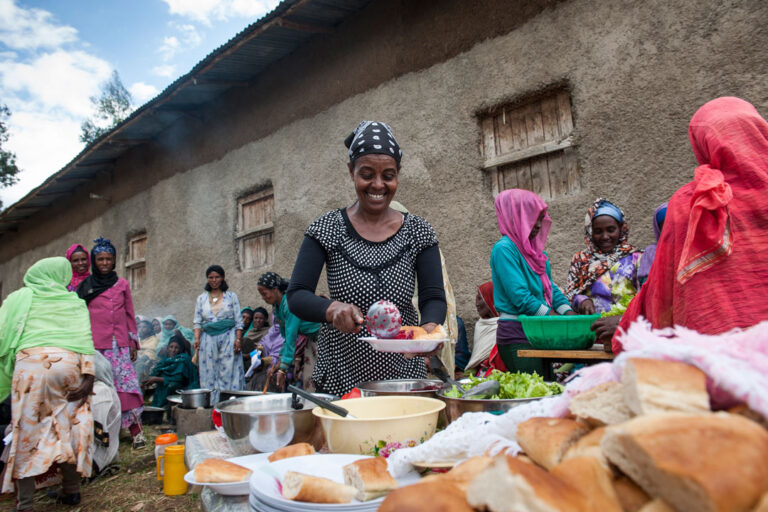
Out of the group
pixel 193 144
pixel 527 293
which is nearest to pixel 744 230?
pixel 527 293

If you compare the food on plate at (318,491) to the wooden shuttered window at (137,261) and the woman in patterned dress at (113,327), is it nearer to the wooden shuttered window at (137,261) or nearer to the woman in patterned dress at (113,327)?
the woman in patterned dress at (113,327)

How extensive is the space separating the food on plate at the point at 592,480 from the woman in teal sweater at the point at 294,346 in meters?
4.60

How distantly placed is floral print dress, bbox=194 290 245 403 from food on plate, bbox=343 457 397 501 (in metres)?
6.65

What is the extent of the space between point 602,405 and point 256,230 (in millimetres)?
7776

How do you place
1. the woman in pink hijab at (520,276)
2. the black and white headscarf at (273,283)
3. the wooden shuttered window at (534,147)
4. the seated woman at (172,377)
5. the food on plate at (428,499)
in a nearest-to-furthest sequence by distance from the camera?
1. the food on plate at (428,499)
2. the woman in pink hijab at (520,276)
3. the wooden shuttered window at (534,147)
4. the black and white headscarf at (273,283)
5. the seated woman at (172,377)

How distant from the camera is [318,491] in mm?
853

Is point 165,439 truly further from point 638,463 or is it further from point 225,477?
point 638,463

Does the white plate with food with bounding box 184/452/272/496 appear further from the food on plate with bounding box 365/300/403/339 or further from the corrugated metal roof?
the corrugated metal roof

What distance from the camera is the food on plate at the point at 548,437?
66 centimetres

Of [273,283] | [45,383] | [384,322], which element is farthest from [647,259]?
[273,283]

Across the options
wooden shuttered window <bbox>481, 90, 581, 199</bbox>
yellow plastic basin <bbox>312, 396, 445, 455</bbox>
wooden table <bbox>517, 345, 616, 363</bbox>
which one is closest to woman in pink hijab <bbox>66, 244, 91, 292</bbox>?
wooden shuttered window <bbox>481, 90, 581, 199</bbox>

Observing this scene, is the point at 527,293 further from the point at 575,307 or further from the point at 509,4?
the point at 509,4

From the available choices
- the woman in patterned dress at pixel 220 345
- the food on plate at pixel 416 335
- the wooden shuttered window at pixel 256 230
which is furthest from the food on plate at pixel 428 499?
the wooden shuttered window at pixel 256 230

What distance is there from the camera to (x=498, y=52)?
5.08 m
